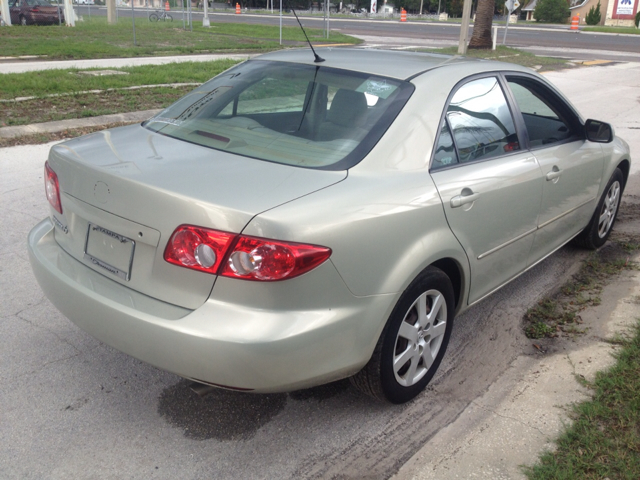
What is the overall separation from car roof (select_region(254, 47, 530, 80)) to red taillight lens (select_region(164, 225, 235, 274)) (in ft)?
4.60

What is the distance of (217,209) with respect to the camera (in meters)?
2.32

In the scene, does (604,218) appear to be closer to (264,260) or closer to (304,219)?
(304,219)

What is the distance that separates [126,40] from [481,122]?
815 inches

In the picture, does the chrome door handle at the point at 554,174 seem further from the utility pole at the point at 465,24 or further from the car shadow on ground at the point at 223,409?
the utility pole at the point at 465,24

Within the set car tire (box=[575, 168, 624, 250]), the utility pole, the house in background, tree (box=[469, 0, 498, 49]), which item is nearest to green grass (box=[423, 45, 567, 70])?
tree (box=[469, 0, 498, 49])

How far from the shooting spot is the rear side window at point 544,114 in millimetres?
3969

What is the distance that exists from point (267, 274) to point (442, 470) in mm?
1090

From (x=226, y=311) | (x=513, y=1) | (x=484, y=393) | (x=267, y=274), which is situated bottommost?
(x=484, y=393)

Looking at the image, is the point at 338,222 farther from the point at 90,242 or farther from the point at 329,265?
the point at 90,242

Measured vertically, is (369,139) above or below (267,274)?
above

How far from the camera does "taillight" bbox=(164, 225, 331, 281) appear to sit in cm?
229

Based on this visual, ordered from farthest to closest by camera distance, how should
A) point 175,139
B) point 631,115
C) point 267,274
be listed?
point 631,115
point 175,139
point 267,274

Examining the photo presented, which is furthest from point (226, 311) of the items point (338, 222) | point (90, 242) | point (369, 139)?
point (369, 139)

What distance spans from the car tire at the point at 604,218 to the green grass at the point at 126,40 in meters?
14.7
